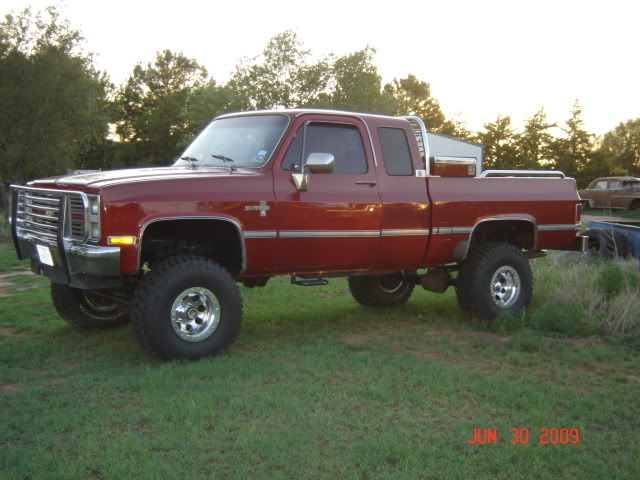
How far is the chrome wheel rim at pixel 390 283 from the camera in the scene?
27.9 feet

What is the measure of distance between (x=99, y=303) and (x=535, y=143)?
36538mm

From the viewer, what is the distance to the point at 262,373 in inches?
217

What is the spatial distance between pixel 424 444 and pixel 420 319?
3.88 meters

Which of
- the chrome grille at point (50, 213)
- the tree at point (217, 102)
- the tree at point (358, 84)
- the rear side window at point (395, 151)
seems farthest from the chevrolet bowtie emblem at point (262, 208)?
the tree at point (358, 84)

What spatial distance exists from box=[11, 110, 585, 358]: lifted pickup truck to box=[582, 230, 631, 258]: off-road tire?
2.70 metres

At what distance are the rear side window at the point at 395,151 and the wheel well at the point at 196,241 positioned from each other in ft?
5.74

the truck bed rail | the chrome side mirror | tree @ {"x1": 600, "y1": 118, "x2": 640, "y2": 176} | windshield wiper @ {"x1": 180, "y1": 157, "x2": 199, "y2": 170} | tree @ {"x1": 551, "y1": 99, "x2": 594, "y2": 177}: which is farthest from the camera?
tree @ {"x1": 600, "y1": 118, "x2": 640, "y2": 176}

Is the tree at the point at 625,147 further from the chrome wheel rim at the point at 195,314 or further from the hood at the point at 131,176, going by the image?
the chrome wheel rim at the point at 195,314

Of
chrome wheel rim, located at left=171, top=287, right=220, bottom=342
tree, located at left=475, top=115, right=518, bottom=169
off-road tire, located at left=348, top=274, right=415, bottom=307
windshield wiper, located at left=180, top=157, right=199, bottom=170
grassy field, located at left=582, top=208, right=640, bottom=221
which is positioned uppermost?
tree, located at left=475, top=115, right=518, bottom=169

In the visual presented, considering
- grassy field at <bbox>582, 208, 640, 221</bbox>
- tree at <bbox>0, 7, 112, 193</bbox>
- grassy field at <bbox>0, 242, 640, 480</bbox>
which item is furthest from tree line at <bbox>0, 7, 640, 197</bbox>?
grassy field at <bbox>0, 242, 640, 480</bbox>

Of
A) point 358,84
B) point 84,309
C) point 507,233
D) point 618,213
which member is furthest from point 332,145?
point 358,84

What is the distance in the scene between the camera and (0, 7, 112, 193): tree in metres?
20.2

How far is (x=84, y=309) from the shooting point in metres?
6.93

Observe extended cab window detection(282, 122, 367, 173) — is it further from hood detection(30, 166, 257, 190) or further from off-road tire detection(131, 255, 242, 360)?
off-road tire detection(131, 255, 242, 360)
